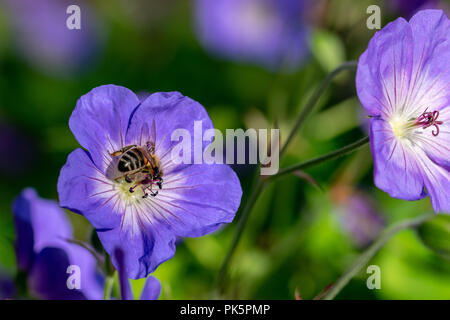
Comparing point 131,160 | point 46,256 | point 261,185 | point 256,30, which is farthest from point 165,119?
point 256,30

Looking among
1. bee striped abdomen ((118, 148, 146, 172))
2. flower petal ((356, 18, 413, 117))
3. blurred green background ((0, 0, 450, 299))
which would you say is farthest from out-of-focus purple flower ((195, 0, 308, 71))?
bee striped abdomen ((118, 148, 146, 172))

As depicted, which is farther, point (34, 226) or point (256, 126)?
point (256, 126)

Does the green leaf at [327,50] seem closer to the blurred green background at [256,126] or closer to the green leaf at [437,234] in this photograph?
the blurred green background at [256,126]

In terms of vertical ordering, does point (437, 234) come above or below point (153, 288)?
above

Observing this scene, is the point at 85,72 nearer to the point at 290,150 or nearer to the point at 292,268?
the point at 290,150

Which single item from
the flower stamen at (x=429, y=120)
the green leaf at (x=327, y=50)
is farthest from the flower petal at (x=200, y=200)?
the green leaf at (x=327, y=50)

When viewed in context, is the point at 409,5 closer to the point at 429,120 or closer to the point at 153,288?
the point at 429,120
